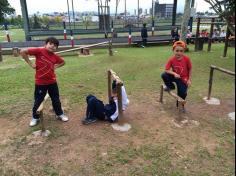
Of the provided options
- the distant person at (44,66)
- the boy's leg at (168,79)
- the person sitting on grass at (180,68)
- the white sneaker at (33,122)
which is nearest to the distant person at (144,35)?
the boy's leg at (168,79)

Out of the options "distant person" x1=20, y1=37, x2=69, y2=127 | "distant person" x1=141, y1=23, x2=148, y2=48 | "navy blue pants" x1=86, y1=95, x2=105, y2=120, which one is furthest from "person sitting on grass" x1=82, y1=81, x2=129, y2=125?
"distant person" x1=141, y1=23, x2=148, y2=48

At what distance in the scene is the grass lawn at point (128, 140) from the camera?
345 centimetres

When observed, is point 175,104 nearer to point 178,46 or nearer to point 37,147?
point 178,46

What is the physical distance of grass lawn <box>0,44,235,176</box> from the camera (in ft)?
11.3

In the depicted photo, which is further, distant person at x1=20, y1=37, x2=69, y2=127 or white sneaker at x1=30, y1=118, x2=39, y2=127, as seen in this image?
white sneaker at x1=30, y1=118, x2=39, y2=127

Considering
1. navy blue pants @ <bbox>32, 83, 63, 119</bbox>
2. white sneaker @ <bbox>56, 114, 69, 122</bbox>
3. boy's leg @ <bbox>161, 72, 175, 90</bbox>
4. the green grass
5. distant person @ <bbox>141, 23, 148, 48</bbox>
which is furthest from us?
distant person @ <bbox>141, 23, 148, 48</bbox>

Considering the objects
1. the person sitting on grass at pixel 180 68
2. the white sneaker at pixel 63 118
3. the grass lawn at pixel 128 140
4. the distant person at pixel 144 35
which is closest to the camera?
the grass lawn at pixel 128 140

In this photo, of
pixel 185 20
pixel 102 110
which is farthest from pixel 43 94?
pixel 185 20

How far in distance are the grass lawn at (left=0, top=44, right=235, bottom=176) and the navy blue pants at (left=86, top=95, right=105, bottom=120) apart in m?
0.18

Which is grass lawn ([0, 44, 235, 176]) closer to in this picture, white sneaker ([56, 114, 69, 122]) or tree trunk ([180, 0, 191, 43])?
white sneaker ([56, 114, 69, 122])

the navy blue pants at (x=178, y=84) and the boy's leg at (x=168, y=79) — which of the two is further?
the boy's leg at (x=168, y=79)

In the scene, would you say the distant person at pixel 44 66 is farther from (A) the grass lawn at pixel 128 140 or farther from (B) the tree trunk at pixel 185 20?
(B) the tree trunk at pixel 185 20

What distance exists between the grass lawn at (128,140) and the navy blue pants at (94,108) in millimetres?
176

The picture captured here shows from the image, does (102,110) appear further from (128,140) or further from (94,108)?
(128,140)
